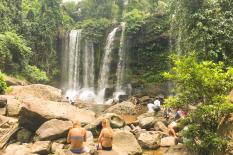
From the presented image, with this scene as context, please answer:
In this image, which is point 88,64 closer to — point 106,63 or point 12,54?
point 106,63

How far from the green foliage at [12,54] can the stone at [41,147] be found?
20.9 metres

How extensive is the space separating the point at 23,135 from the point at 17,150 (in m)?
2.27

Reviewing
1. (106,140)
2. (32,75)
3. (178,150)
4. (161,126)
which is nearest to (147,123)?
(161,126)

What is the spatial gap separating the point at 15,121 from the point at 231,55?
39.0 feet

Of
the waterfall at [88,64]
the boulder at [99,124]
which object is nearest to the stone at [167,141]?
the boulder at [99,124]

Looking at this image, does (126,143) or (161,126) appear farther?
(161,126)

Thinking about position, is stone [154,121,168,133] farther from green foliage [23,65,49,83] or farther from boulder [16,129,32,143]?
green foliage [23,65,49,83]

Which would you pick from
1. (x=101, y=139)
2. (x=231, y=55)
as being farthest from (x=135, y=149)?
(x=231, y=55)

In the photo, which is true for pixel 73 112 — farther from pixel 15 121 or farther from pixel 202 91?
pixel 202 91

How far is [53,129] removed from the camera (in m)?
14.4

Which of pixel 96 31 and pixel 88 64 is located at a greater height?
pixel 96 31

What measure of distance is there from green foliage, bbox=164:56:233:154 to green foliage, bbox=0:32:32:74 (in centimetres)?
2412

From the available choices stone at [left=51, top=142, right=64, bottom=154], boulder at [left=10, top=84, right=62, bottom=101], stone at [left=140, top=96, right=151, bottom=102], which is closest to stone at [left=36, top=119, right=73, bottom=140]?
stone at [left=51, top=142, right=64, bottom=154]

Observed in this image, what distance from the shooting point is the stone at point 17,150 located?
12239mm
